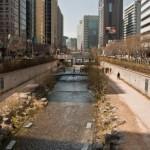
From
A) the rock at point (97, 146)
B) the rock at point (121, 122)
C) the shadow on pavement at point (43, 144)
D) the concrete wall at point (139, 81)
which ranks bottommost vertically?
the shadow on pavement at point (43, 144)

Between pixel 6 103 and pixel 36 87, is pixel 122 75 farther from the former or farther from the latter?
pixel 6 103

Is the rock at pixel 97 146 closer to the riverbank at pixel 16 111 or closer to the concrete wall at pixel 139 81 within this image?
the riverbank at pixel 16 111

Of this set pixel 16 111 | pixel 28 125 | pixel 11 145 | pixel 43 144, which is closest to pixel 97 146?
pixel 43 144

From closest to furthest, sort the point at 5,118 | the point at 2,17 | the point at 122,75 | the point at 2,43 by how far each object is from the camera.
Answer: the point at 5,118 → the point at 122,75 → the point at 2,43 → the point at 2,17

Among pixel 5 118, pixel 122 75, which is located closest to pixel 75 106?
pixel 5 118

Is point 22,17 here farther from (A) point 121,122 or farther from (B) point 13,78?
(A) point 121,122

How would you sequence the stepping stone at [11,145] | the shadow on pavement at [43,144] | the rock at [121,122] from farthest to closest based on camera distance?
the rock at [121,122] → the shadow on pavement at [43,144] → the stepping stone at [11,145]

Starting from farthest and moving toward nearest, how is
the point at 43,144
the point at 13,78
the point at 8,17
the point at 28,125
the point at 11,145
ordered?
the point at 8,17 < the point at 13,78 < the point at 28,125 < the point at 43,144 < the point at 11,145

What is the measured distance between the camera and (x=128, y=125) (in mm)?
26297

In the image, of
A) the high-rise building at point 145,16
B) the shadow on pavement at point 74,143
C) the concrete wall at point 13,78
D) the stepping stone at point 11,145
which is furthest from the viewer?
the high-rise building at point 145,16

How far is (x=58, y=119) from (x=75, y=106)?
7.50 meters

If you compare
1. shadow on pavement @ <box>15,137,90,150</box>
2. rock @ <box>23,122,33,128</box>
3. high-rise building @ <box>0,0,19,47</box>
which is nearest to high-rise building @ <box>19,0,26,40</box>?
high-rise building @ <box>0,0,19,47</box>

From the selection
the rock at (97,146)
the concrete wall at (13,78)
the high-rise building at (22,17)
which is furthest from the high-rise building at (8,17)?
the rock at (97,146)

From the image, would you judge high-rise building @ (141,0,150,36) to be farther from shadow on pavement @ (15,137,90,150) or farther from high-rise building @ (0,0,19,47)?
shadow on pavement @ (15,137,90,150)
